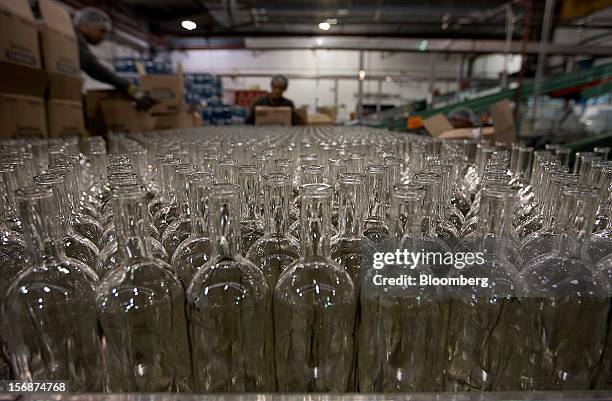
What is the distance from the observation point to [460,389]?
55 centimetres

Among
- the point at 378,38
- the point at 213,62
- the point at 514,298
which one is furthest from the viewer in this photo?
the point at 213,62

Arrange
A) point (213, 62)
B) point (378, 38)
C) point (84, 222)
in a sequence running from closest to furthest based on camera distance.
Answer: point (84, 222) → point (378, 38) → point (213, 62)

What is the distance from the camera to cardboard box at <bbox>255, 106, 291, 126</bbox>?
→ 12.1 ft

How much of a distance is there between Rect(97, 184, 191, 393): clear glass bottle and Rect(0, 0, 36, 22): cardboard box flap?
1.97m

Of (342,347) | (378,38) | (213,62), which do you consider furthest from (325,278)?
(213,62)

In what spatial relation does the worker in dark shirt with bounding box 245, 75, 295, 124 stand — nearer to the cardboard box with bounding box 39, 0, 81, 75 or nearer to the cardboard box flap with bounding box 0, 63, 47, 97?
the cardboard box with bounding box 39, 0, 81, 75

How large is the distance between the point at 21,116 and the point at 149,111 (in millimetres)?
1394

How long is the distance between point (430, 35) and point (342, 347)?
839 centimetres

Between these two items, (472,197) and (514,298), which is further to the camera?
(472,197)

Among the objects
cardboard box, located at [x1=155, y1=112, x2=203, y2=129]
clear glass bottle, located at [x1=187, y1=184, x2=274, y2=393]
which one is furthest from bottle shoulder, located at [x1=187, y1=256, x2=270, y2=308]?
cardboard box, located at [x1=155, y1=112, x2=203, y2=129]

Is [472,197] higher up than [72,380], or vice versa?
[472,197]

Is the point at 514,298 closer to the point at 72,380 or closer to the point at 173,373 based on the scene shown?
the point at 173,373

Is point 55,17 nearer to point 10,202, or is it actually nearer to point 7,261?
point 10,202

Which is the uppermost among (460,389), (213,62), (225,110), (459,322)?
(213,62)
